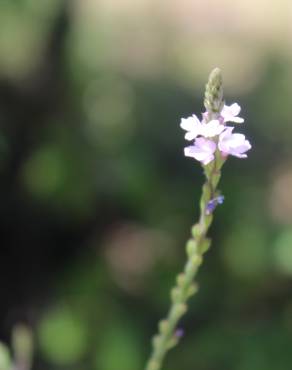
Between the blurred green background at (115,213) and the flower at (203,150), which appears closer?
the flower at (203,150)

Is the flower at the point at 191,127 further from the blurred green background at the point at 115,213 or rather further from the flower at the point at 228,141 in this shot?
the blurred green background at the point at 115,213

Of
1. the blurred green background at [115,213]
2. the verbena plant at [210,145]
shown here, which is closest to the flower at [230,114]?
the verbena plant at [210,145]

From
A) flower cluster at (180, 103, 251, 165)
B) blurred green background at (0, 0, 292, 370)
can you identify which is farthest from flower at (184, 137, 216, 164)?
blurred green background at (0, 0, 292, 370)

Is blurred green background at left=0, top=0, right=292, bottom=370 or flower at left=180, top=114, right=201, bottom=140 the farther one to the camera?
blurred green background at left=0, top=0, right=292, bottom=370

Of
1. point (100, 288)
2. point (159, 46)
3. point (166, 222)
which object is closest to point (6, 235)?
point (100, 288)

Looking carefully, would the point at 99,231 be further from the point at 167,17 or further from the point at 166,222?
the point at 167,17

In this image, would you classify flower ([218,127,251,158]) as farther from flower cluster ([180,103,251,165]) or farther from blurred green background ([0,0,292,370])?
blurred green background ([0,0,292,370])
